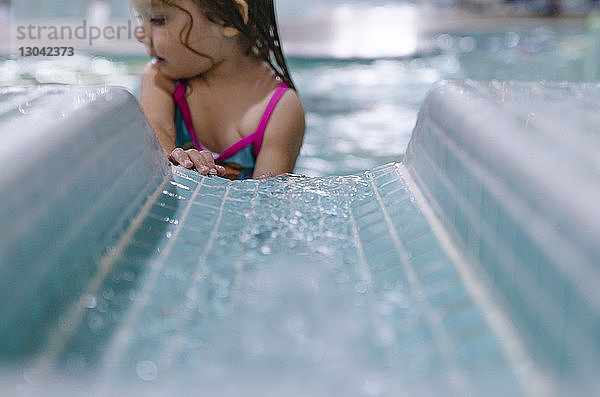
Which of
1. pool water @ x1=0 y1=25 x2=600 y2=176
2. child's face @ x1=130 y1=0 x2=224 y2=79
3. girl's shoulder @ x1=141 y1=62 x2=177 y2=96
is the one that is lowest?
pool water @ x1=0 y1=25 x2=600 y2=176

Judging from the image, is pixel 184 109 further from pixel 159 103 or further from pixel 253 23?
pixel 253 23

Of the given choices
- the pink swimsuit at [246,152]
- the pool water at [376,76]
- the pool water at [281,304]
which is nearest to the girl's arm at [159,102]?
the pink swimsuit at [246,152]

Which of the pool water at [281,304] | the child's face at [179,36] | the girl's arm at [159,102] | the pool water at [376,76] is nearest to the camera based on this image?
the pool water at [281,304]

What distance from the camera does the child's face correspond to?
166cm

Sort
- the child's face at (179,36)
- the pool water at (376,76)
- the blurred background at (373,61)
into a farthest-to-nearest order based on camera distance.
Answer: the blurred background at (373,61) → the pool water at (376,76) → the child's face at (179,36)

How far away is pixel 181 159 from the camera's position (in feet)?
4.35

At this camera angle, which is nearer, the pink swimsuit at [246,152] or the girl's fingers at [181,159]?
the girl's fingers at [181,159]

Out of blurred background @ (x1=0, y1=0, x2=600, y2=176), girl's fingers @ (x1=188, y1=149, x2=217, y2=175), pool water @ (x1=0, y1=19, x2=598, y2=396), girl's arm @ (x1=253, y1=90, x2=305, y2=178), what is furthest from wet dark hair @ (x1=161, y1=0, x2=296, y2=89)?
blurred background @ (x1=0, y1=0, x2=600, y2=176)

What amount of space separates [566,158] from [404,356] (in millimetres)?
272

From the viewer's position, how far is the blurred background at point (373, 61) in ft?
10.7

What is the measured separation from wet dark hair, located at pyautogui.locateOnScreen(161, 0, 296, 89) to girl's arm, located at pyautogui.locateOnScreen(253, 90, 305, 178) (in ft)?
0.35

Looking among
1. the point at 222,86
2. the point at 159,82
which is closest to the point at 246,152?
the point at 222,86

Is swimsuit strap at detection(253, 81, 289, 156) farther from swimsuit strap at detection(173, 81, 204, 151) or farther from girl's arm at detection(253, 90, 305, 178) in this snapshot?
swimsuit strap at detection(173, 81, 204, 151)

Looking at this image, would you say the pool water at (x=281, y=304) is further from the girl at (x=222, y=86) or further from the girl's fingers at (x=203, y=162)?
the girl at (x=222, y=86)
